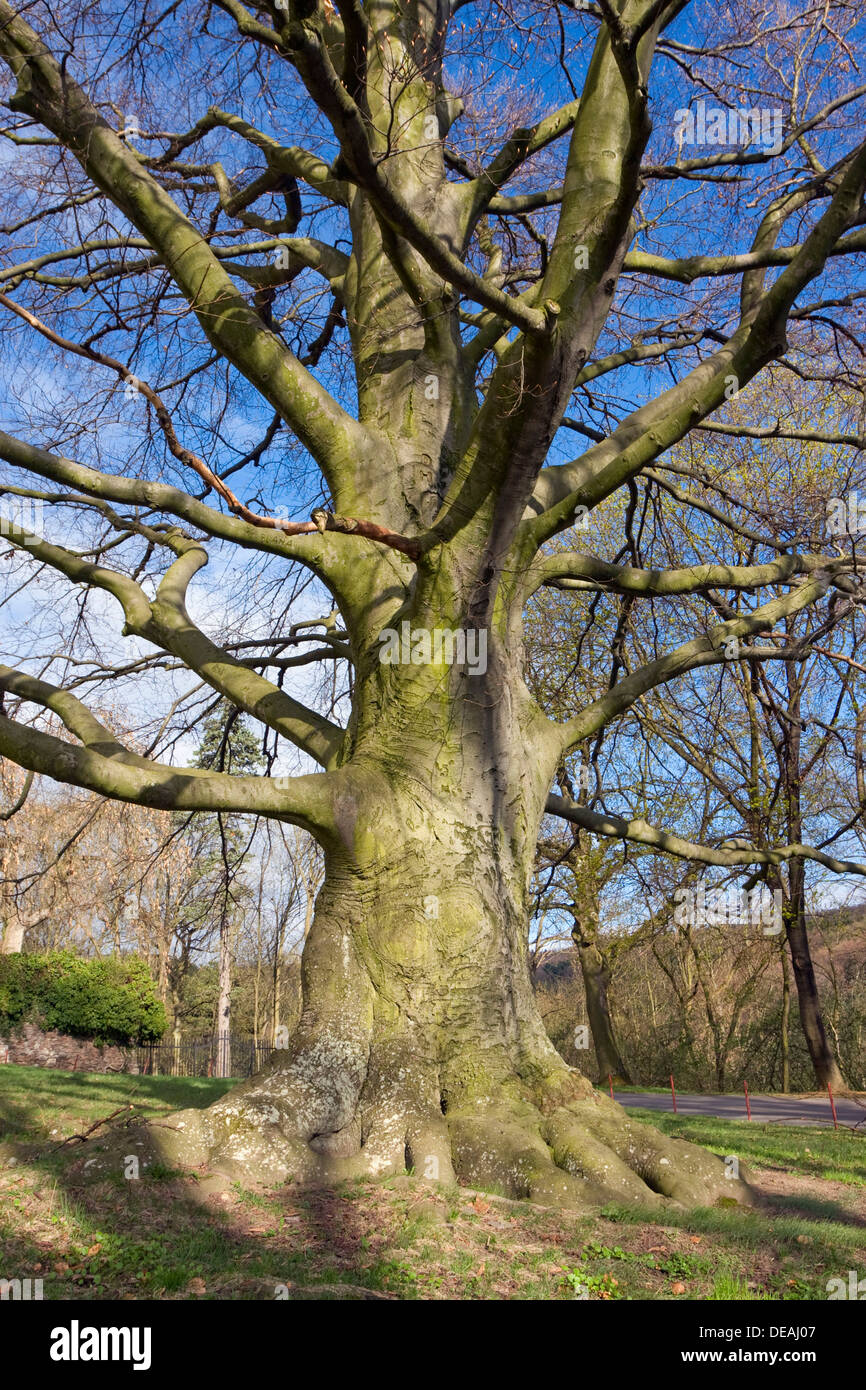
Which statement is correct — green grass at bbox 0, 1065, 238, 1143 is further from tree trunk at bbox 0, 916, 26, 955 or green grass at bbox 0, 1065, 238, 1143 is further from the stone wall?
tree trunk at bbox 0, 916, 26, 955

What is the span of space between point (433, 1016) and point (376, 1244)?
4.86ft

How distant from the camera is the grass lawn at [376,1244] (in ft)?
10.1

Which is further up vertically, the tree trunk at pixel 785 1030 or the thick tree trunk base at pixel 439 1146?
the thick tree trunk base at pixel 439 1146

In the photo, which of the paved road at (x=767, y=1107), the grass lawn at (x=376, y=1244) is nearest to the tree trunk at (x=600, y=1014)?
the paved road at (x=767, y=1107)

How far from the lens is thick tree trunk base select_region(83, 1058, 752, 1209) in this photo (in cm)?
419

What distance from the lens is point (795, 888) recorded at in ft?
45.9

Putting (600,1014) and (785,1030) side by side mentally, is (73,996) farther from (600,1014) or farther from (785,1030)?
(785,1030)

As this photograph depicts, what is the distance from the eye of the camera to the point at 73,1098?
27.8 feet

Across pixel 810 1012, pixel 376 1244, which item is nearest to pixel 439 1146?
pixel 376 1244

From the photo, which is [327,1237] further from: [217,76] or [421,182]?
[421,182]

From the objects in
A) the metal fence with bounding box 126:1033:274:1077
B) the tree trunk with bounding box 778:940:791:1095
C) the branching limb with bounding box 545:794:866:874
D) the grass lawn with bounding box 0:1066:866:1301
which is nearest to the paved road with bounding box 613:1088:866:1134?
the tree trunk with bounding box 778:940:791:1095

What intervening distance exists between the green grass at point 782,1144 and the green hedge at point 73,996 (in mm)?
11900

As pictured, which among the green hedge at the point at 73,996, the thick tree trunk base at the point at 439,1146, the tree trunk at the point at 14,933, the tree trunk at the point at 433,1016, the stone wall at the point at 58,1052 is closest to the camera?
the thick tree trunk base at the point at 439,1146

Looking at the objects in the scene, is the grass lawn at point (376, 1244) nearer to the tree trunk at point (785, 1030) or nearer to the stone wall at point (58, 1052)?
the tree trunk at point (785, 1030)
